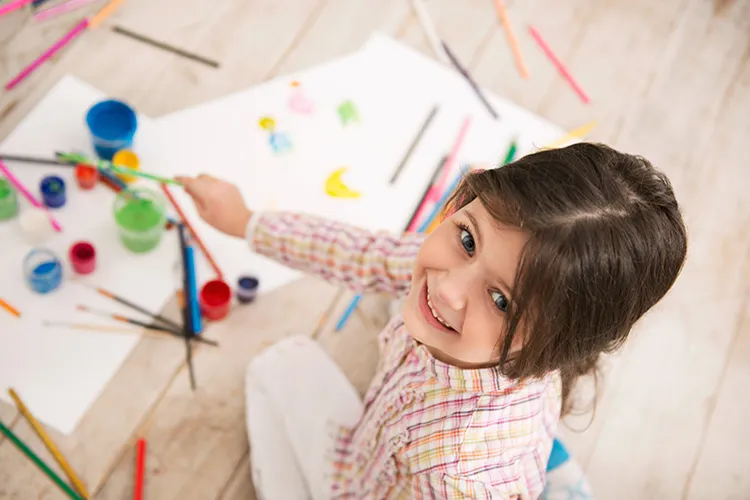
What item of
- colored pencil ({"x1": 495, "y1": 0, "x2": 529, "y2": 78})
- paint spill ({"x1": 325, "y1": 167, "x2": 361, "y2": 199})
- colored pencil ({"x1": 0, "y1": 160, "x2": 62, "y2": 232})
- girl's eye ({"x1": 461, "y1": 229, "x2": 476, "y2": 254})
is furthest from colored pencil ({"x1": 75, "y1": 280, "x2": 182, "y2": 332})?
→ colored pencil ({"x1": 495, "y1": 0, "x2": 529, "y2": 78})

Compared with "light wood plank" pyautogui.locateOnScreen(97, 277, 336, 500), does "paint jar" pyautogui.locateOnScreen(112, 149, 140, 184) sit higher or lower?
higher

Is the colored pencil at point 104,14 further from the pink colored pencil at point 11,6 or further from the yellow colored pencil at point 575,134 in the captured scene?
the yellow colored pencil at point 575,134

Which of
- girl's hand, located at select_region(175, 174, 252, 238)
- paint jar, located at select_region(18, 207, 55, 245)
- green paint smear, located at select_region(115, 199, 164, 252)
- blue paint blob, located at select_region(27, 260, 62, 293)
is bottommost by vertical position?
blue paint blob, located at select_region(27, 260, 62, 293)

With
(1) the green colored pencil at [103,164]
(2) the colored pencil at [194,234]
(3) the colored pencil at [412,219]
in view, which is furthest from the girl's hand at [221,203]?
(3) the colored pencil at [412,219]

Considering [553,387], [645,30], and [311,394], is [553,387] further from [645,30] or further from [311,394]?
[645,30]

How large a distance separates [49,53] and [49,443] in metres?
0.72

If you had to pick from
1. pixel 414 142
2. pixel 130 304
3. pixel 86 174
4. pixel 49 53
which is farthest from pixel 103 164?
pixel 414 142

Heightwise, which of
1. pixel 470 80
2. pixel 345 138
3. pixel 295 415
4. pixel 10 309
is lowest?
pixel 10 309

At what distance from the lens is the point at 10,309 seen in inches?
46.2

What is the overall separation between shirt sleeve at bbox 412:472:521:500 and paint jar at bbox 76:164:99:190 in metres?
0.76

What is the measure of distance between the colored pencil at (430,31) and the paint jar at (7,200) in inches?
34.5

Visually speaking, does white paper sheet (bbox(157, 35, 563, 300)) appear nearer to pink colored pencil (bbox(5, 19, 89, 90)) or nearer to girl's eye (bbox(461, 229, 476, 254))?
pink colored pencil (bbox(5, 19, 89, 90))

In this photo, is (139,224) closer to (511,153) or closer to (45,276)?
(45,276)

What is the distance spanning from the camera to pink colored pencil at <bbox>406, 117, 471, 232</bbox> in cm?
140
